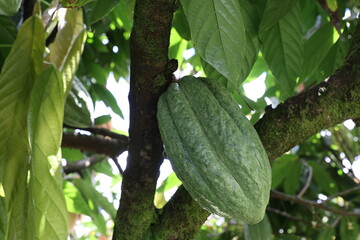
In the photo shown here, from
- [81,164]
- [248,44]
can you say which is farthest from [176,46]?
[248,44]

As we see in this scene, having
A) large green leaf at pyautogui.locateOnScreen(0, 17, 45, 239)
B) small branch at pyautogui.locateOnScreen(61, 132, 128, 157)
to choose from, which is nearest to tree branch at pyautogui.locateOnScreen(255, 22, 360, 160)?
large green leaf at pyautogui.locateOnScreen(0, 17, 45, 239)

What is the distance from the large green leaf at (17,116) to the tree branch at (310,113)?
0.33 metres

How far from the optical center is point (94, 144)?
5.95ft

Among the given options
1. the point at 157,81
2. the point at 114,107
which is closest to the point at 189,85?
the point at 157,81

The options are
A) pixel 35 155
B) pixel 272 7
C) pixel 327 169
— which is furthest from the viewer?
pixel 327 169

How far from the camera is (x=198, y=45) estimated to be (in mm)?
924

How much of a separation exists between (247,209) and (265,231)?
78cm

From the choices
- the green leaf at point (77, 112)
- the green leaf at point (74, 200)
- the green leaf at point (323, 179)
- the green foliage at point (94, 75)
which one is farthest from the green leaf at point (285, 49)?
the green leaf at point (323, 179)

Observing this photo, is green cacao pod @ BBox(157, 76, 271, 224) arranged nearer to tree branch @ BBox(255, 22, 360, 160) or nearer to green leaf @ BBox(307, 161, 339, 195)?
tree branch @ BBox(255, 22, 360, 160)

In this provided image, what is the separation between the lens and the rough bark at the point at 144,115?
100cm

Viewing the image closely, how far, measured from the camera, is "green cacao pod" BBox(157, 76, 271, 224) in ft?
2.89

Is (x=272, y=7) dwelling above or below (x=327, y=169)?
above

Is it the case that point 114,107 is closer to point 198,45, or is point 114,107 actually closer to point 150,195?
point 150,195

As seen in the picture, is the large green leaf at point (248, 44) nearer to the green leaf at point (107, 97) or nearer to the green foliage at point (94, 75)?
the green foliage at point (94, 75)
